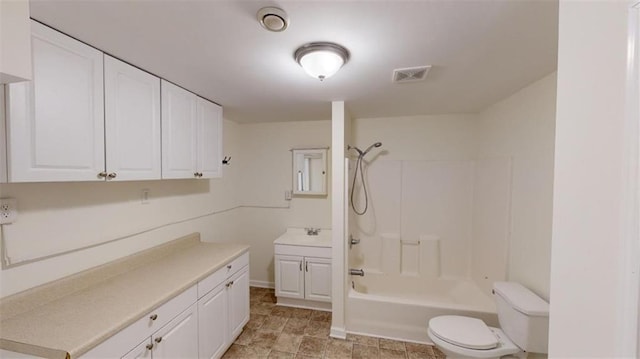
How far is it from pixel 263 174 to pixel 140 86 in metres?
1.89

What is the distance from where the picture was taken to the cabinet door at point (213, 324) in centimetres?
176

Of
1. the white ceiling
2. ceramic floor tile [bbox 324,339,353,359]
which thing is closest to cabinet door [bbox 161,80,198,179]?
the white ceiling

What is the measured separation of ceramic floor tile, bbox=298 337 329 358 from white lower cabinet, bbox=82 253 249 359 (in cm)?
61

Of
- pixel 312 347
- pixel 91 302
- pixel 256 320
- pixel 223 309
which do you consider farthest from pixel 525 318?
pixel 91 302

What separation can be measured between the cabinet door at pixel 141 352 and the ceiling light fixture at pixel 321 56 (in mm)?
1754

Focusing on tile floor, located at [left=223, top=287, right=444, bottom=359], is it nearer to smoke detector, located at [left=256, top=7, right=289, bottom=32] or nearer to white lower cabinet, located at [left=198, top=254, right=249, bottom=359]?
white lower cabinet, located at [left=198, top=254, right=249, bottom=359]

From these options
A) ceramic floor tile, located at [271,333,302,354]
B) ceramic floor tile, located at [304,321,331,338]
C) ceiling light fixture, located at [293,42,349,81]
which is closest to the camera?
ceiling light fixture, located at [293,42,349,81]

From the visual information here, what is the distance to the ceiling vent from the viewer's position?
160cm

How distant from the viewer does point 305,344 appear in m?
2.26

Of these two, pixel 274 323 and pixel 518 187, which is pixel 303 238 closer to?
pixel 274 323

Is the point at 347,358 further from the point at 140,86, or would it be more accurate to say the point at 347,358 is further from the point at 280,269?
the point at 140,86

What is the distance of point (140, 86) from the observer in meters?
1.61

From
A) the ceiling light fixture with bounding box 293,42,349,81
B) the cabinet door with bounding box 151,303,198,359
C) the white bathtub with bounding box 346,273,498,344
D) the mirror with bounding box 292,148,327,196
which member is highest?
the ceiling light fixture with bounding box 293,42,349,81

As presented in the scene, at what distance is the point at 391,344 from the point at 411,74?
2.36m
